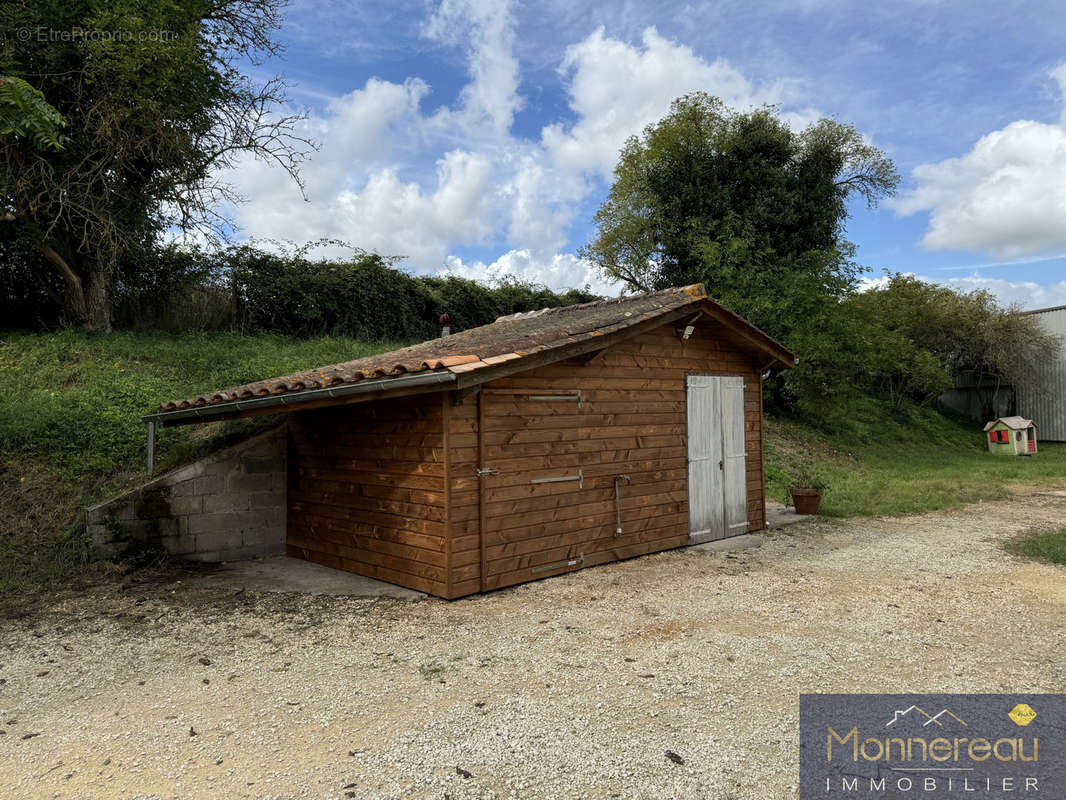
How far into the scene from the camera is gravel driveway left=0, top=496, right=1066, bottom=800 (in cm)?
277

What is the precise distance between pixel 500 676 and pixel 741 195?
17.8 metres

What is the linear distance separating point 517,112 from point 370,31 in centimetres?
283

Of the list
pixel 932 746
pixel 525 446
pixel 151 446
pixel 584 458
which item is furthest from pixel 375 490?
pixel 932 746

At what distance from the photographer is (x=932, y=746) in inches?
114

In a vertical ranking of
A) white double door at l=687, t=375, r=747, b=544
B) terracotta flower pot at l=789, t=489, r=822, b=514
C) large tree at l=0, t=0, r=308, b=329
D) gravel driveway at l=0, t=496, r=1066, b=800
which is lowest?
gravel driveway at l=0, t=496, r=1066, b=800

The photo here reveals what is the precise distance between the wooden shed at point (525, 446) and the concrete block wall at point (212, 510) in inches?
9.3

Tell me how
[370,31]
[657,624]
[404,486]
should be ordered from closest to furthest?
[657,624]
[404,486]
[370,31]

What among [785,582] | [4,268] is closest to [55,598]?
[785,582]

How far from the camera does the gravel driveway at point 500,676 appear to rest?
2.77 m

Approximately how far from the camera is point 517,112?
1050cm

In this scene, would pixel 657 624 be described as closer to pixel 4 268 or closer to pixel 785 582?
pixel 785 582

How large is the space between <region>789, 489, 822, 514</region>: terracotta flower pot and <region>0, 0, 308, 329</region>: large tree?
1042 centimetres
